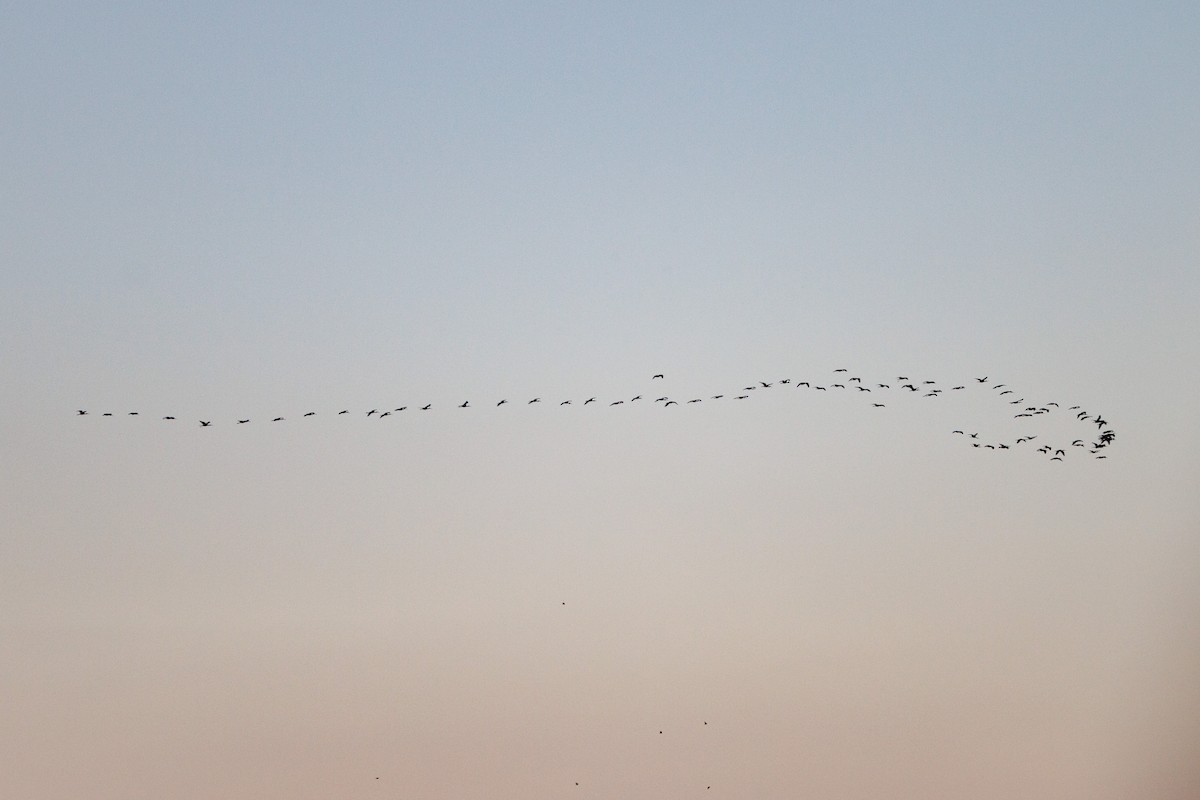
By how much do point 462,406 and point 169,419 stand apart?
43.9ft

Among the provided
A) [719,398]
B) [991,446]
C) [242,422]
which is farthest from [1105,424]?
[242,422]

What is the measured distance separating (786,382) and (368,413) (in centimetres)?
1908

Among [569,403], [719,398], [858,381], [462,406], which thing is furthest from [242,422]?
[858,381]

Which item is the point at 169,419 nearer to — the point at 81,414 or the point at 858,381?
the point at 81,414

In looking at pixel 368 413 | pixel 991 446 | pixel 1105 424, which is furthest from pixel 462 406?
pixel 1105 424

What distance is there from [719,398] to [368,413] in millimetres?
Result: 16081

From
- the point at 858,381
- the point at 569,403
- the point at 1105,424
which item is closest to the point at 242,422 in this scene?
the point at 569,403

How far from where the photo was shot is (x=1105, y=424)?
222ft

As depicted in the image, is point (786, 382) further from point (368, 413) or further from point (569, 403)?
point (368, 413)

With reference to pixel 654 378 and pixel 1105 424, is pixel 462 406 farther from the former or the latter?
pixel 1105 424

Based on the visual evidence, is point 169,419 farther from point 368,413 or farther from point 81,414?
point 368,413

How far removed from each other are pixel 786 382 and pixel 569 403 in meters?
9.84

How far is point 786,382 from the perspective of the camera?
66.4m

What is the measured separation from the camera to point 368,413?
67438 millimetres
